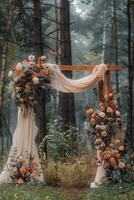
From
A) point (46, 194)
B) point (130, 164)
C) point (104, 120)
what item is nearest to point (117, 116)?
point (104, 120)

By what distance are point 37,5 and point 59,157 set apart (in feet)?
14.7

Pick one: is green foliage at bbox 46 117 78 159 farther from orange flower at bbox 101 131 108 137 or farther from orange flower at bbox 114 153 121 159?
orange flower at bbox 114 153 121 159

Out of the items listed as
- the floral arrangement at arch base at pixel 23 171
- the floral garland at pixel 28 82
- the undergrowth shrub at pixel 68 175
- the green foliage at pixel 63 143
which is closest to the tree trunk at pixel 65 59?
the green foliage at pixel 63 143

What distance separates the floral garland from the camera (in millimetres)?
11047

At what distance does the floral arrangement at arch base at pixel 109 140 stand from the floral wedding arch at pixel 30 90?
0.67m

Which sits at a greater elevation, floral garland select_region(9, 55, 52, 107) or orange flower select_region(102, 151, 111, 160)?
floral garland select_region(9, 55, 52, 107)

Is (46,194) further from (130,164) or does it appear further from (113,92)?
(113,92)

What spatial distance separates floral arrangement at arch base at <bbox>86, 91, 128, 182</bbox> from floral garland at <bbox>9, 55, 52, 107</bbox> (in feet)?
4.35

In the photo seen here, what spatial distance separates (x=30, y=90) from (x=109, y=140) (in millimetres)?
2216

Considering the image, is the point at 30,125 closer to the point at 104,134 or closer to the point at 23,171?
the point at 23,171

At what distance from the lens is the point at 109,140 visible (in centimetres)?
1061

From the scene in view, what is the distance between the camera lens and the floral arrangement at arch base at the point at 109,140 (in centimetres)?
1037

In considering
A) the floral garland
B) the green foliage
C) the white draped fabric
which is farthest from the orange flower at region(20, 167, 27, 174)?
the green foliage

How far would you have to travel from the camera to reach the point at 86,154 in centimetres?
1321
